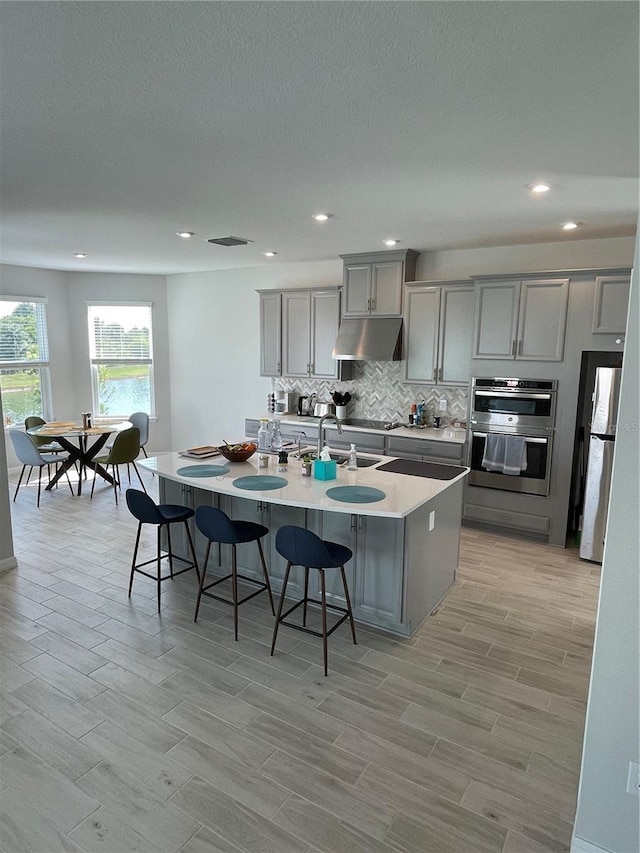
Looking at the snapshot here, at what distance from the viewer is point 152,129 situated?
2482 mm

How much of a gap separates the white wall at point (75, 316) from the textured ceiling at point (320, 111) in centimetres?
346

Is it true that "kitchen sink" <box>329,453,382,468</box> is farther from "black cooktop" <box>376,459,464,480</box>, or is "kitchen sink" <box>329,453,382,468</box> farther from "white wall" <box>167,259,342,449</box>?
"white wall" <box>167,259,342,449</box>

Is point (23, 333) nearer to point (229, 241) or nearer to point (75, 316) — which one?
point (75, 316)

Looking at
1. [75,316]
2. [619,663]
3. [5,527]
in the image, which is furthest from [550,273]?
[75,316]

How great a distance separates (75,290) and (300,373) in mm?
3741

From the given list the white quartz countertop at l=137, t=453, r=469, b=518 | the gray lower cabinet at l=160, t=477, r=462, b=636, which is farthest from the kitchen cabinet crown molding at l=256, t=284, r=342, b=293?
the gray lower cabinet at l=160, t=477, r=462, b=636

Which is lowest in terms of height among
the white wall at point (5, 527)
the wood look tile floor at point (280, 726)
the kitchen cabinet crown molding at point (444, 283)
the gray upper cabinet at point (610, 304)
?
the wood look tile floor at point (280, 726)

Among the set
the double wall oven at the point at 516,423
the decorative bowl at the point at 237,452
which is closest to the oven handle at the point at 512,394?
the double wall oven at the point at 516,423

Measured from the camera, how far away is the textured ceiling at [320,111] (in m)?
1.66

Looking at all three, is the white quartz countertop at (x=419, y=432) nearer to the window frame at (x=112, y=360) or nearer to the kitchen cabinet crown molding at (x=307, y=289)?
the kitchen cabinet crown molding at (x=307, y=289)

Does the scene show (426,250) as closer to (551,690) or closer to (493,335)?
(493,335)

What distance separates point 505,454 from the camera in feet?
16.5

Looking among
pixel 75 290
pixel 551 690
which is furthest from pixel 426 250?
pixel 75 290

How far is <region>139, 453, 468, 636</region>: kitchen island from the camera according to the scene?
10.7ft
